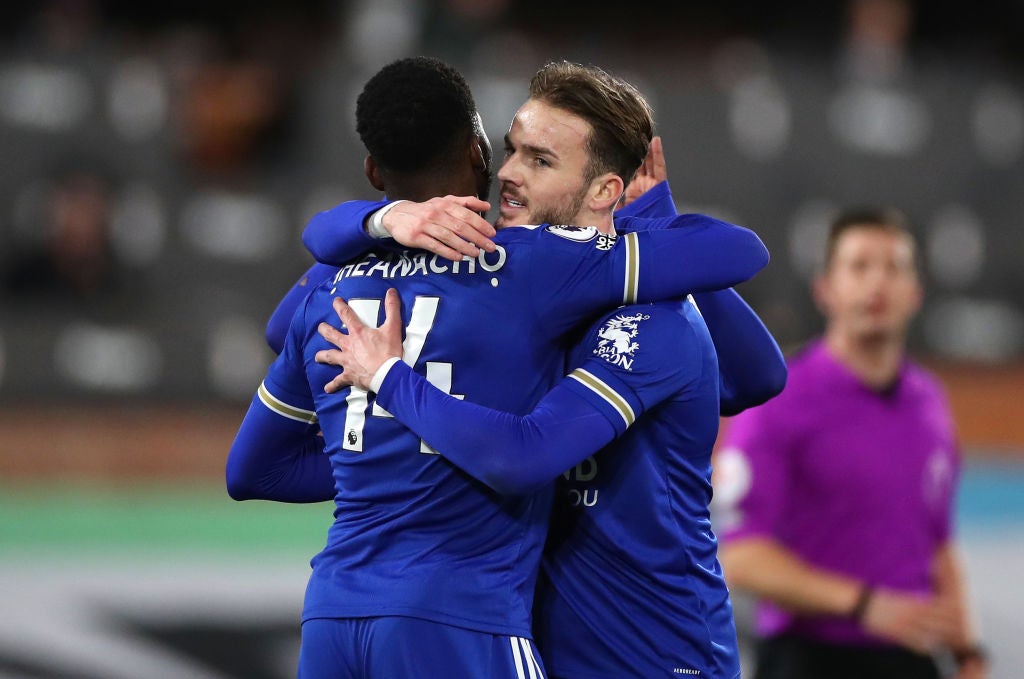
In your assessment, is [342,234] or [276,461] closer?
[342,234]

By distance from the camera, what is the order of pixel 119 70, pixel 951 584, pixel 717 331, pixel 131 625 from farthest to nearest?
1. pixel 119 70
2. pixel 131 625
3. pixel 951 584
4. pixel 717 331

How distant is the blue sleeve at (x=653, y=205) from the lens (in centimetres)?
318

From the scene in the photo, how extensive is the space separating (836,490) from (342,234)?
83.9 inches

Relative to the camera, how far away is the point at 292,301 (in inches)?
122

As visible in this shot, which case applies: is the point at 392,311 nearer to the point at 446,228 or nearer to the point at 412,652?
the point at 446,228

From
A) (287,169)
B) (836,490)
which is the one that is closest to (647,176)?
(836,490)

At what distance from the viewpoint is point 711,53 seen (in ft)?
51.0

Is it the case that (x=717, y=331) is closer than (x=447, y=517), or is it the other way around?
(x=447, y=517)

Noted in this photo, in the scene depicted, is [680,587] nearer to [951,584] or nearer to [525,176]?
[525,176]

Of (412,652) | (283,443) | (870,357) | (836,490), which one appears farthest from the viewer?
(870,357)

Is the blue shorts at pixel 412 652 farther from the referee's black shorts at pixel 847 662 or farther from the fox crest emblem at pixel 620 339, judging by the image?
the referee's black shorts at pixel 847 662

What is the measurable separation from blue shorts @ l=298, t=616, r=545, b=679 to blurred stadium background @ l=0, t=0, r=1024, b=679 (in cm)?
626

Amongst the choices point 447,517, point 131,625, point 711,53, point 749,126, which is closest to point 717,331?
point 447,517

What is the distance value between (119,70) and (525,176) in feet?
31.8
